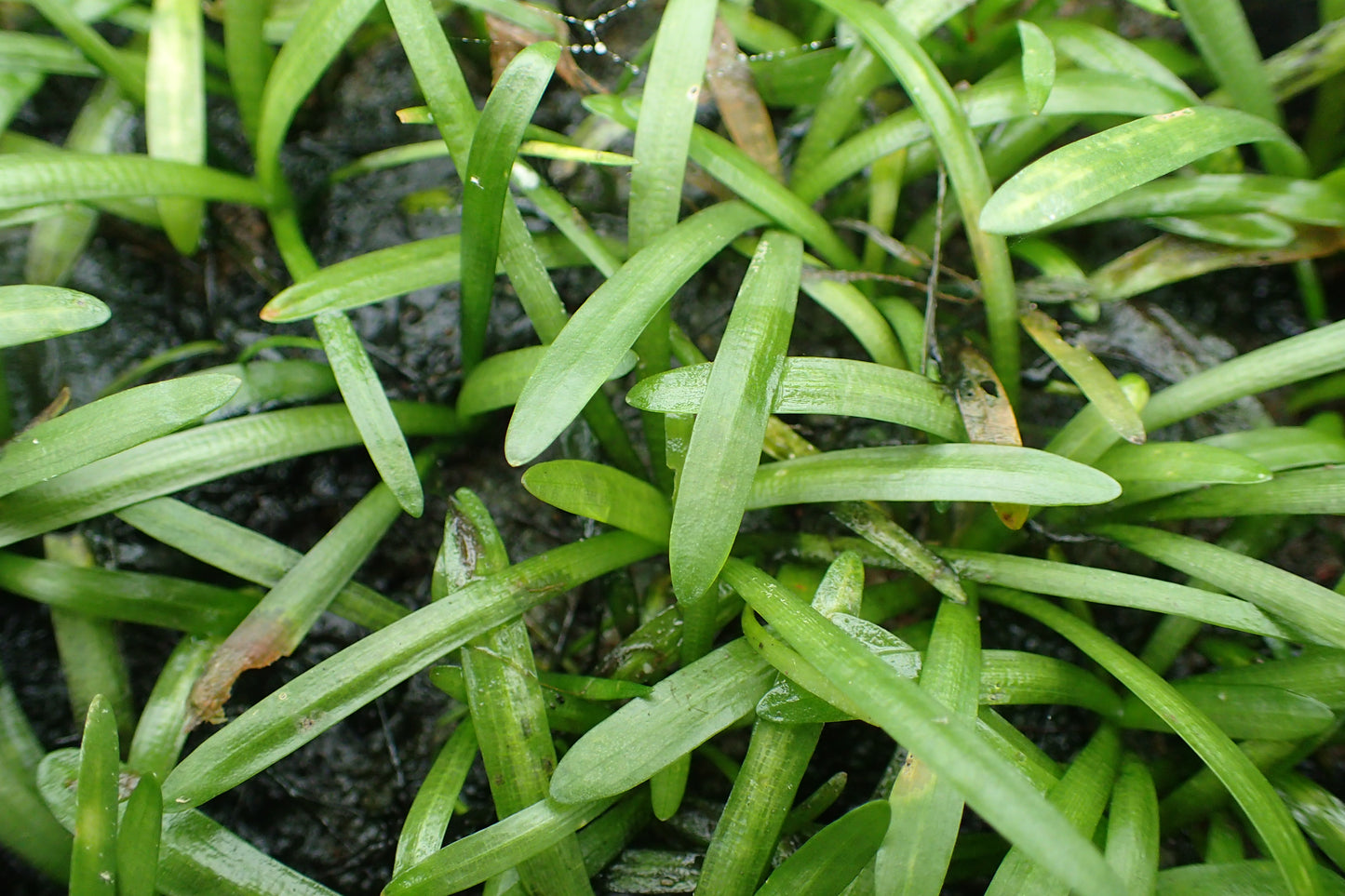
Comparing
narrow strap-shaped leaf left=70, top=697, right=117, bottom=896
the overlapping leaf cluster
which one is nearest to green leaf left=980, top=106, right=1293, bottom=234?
the overlapping leaf cluster

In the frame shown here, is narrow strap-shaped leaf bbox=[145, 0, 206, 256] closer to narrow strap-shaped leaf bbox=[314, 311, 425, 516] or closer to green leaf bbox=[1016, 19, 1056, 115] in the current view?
narrow strap-shaped leaf bbox=[314, 311, 425, 516]

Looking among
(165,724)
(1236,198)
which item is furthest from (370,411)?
(1236,198)

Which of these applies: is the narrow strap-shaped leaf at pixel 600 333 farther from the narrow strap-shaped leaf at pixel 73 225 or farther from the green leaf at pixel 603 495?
the narrow strap-shaped leaf at pixel 73 225

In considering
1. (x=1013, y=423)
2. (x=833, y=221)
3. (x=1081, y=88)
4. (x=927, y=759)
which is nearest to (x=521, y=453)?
(x=927, y=759)

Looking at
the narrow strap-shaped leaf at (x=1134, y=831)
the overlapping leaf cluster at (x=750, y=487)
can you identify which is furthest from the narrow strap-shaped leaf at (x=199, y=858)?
the narrow strap-shaped leaf at (x=1134, y=831)

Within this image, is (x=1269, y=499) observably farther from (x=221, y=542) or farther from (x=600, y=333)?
(x=221, y=542)

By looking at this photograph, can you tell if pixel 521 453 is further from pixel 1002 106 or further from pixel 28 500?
pixel 1002 106
